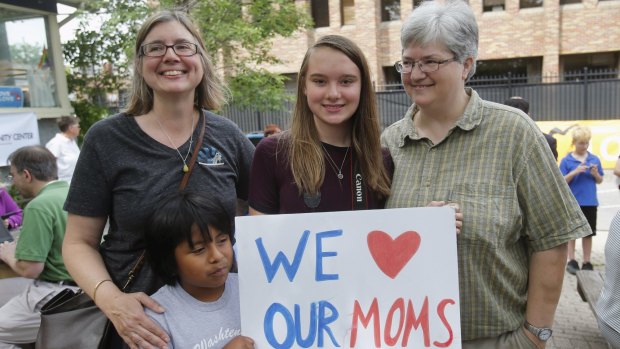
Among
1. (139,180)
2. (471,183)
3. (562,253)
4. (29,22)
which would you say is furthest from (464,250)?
(29,22)

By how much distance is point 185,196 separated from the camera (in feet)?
5.99

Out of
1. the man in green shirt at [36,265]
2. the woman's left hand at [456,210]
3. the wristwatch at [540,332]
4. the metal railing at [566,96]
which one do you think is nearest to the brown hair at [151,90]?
the woman's left hand at [456,210]

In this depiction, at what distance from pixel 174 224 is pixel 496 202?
3.67ft

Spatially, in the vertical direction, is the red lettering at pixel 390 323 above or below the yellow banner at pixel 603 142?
above

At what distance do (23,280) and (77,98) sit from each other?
8353 millimetres

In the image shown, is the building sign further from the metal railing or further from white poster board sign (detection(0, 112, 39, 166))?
the metal railing

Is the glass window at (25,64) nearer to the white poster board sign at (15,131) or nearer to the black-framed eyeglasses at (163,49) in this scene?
the white poster board sign at (15,131)

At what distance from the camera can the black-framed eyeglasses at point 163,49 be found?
196cm

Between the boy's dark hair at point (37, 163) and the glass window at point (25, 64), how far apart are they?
17.4 feet

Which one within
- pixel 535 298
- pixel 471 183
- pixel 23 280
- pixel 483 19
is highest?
pixel 483 19

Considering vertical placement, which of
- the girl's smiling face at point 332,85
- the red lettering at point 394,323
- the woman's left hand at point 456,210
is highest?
the girl's smiling face at point 332,85

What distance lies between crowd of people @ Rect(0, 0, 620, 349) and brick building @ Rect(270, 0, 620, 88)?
56.6 ft

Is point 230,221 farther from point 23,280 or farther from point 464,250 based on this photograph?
point 23,280

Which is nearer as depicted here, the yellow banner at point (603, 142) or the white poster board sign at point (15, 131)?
the white poster board sign at point (15, 131)
